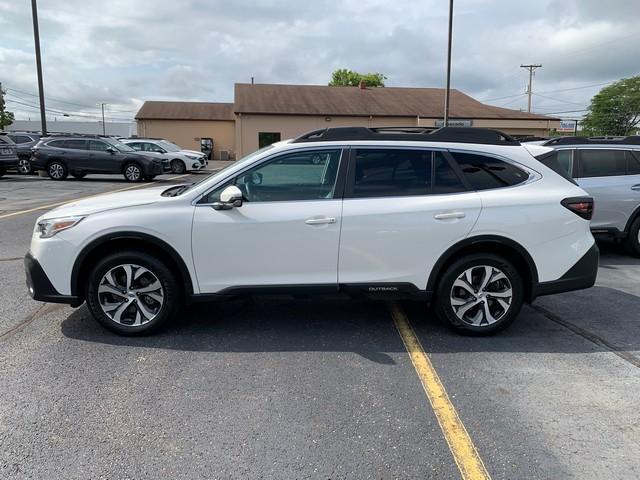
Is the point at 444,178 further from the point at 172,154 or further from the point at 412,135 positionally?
the point at 172,154

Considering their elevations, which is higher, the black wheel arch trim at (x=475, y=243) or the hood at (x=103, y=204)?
the hood at (x=103, y=204)

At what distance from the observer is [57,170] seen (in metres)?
19.8

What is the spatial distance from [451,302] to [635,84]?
257 ft

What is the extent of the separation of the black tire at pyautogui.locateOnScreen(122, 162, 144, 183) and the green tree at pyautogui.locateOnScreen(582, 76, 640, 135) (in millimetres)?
64897

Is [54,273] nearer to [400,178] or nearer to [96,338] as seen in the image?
[96,338]

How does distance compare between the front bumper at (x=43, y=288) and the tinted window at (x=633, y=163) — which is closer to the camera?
the front bumper at (x=43, y=288)

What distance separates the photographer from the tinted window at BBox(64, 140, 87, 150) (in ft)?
65.3

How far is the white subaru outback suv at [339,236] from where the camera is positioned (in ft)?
13.9

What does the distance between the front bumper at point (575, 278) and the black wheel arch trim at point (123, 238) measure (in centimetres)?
302

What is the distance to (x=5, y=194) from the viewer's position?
49.0 feet

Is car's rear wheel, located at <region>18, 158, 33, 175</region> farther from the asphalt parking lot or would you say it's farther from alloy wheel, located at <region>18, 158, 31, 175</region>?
the asphalt parking lot

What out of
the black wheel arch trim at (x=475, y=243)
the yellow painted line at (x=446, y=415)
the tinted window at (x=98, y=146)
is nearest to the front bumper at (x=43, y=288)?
the yellow painted line at (x=446, y=415)

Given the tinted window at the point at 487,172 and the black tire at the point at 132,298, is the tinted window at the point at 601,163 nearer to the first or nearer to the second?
the tinted window at the point at 487,172

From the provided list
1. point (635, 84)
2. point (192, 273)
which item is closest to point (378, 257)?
point (192, 273)
